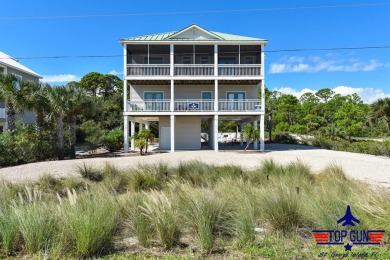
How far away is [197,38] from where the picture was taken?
2472 centimetres

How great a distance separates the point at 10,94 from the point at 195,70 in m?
13.4

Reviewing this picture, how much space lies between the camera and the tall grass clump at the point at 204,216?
392cm

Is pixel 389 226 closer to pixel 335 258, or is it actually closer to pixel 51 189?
pixel 335 258

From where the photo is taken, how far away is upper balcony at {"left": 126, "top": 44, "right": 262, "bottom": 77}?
23.8m

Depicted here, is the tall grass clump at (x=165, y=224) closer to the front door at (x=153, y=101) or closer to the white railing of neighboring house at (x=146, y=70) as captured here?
the front door at (x=153, y=101)

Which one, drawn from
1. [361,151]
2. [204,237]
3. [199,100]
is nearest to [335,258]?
[204,237]

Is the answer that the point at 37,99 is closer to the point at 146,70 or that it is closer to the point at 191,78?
the point at 146,70

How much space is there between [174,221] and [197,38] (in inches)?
887

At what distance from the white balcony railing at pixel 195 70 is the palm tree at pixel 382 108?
1810 cm

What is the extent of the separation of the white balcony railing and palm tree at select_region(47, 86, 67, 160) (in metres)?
6.44

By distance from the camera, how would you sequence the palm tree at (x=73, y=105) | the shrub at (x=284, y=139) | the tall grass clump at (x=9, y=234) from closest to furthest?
the tall grass clump at (x=9, y=234)
the palm tree at (x=73, y=105)
the shrub at (x=284, y=139)

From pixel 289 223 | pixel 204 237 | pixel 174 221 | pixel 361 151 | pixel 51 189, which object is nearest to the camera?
pixel 204 237

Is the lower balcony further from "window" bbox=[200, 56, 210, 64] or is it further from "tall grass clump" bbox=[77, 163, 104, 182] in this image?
"tall grass clump" bbox=[77, 163, 104, 182]

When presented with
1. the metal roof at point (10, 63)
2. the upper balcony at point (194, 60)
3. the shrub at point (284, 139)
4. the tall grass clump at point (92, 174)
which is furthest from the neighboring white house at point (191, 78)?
the tall grass clump at point (92, 174)
